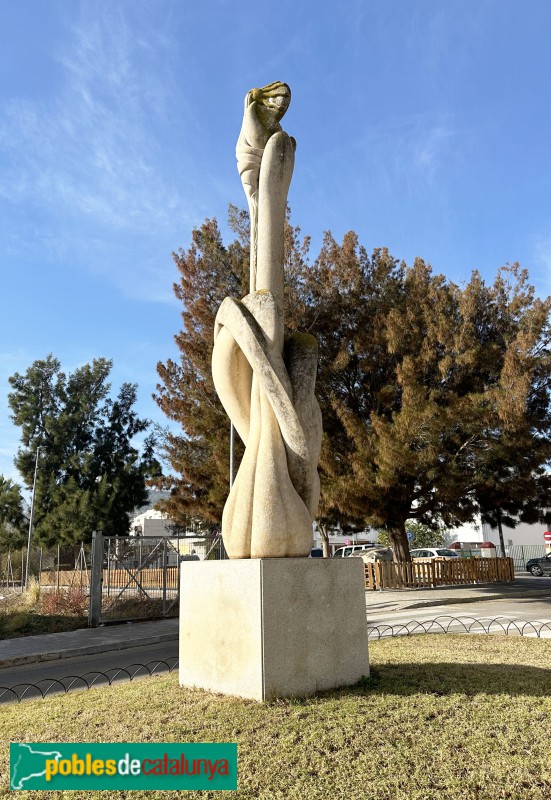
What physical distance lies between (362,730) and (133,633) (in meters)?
10.8

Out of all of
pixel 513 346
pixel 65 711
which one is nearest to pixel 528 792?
pixel 65 711

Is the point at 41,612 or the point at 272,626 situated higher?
the point at 272,626

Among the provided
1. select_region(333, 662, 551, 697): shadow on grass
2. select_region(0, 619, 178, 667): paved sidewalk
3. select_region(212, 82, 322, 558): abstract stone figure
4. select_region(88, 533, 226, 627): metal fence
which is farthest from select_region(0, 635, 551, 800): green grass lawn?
select_region(88, 533, 226, 627): metal fence

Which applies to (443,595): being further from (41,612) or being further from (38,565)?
(38,565)

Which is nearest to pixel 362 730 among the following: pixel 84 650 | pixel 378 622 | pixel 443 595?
pixel 84 650

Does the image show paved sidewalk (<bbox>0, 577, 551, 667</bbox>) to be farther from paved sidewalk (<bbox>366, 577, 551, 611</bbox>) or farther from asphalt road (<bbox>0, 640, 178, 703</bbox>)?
asphalt road (<bbox>0, 640, 178, 703</bbox>)

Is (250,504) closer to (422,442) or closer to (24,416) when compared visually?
(422,442)

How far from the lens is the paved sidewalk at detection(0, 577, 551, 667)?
38.8 feet

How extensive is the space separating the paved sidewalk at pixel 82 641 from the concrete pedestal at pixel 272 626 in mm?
6594

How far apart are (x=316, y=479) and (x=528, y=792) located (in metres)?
3.47

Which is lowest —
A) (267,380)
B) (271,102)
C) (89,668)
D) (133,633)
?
(89,668)

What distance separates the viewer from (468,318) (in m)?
21.6

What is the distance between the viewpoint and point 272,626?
545cm

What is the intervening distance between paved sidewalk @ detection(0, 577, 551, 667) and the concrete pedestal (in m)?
6.73
